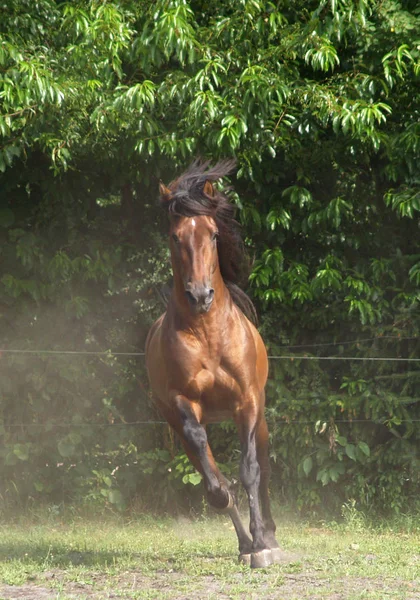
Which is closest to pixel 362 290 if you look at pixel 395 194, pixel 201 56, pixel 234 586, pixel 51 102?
pixel 395 194

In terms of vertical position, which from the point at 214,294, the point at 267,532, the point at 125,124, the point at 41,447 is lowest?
the point at 41,447

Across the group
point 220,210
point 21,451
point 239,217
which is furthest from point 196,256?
point 21,451

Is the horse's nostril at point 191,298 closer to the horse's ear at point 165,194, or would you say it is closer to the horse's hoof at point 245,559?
the horse's ear at point 165,194

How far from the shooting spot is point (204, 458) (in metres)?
5.54

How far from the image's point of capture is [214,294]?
5.74m

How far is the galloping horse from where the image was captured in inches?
216

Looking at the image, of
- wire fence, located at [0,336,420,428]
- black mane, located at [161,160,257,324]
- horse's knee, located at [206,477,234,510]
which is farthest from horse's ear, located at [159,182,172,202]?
wire fence, located at [0,336,420,428]

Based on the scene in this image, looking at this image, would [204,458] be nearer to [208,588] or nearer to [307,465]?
[208,588]

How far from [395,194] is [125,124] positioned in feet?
7.49

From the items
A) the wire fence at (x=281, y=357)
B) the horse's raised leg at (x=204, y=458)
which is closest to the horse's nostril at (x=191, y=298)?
the horse's raised leg at (x=204, y=458)

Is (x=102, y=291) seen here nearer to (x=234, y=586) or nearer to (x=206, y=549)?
(x=206, y=549)

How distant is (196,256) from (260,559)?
5.99 ft

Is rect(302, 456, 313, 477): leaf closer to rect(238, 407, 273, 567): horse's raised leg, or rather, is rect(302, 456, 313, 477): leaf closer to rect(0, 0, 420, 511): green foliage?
rect(0, 0, 420, 511): green foliage

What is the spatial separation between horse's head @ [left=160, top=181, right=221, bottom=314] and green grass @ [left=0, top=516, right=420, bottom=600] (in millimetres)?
1568
